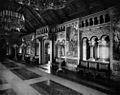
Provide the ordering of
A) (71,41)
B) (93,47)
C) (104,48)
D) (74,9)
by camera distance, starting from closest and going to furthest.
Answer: (104,48), (93,47), (74,9), (71,41)

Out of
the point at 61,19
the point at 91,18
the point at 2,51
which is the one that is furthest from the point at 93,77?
the point at 2,51

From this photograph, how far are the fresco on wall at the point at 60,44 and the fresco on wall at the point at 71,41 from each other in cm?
77

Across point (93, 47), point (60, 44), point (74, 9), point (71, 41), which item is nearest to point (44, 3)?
point (74, 9)

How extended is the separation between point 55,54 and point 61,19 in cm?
388

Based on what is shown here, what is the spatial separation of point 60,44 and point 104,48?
13.7 ft

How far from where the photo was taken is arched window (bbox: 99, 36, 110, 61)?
6.00 m

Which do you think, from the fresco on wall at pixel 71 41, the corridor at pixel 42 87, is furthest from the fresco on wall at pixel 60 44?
the corridor at pixel 42 87

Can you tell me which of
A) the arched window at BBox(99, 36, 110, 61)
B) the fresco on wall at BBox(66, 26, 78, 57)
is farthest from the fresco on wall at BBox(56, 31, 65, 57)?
the arched window at BBox(99, 36, 110, 61)

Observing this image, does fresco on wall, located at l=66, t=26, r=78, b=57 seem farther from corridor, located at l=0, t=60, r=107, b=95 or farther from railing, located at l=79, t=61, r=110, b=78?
corridor, located at l=0, t=60, r=107, b=95

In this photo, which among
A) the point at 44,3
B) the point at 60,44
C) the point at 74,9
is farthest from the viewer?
the point at 60,44

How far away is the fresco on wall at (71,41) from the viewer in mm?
7641

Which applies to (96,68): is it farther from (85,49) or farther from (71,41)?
(71,41)

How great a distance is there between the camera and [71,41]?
7.98 m

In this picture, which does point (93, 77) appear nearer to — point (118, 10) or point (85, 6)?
point (118, 10)
